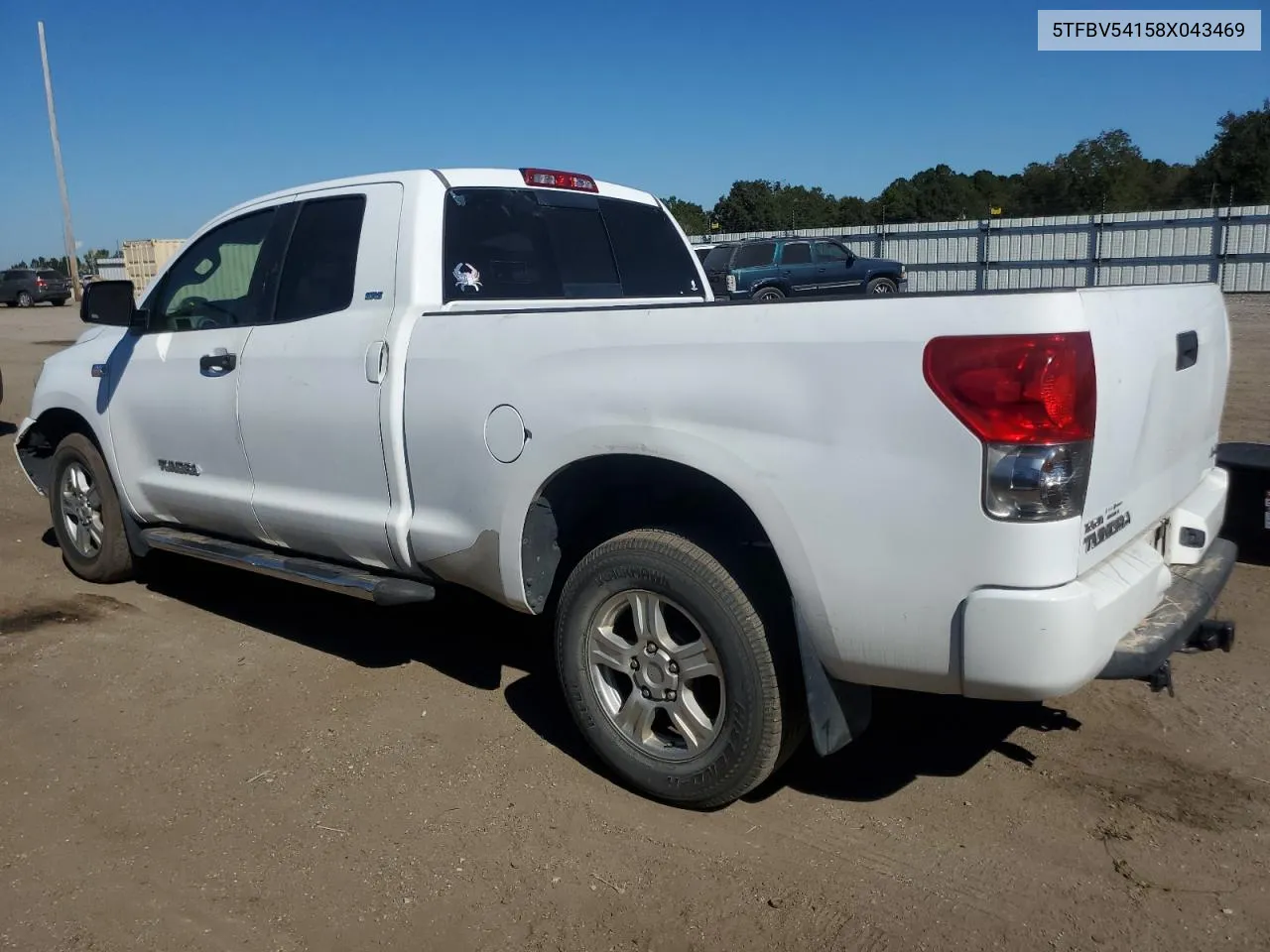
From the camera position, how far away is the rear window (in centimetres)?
440

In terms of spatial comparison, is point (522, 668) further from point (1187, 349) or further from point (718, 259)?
point (718, 259)

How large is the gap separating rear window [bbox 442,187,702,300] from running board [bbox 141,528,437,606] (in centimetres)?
113

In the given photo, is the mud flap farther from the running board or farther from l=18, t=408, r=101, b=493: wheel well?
l=18, t=408, r=101, b=493: wheel well

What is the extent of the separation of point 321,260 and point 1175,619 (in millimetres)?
3434

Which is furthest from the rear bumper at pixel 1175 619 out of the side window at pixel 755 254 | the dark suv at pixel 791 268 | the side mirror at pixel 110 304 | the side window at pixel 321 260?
the side window at pixel 755 254

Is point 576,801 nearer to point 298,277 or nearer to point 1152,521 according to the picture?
point 1152,521

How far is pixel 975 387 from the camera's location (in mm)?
2662

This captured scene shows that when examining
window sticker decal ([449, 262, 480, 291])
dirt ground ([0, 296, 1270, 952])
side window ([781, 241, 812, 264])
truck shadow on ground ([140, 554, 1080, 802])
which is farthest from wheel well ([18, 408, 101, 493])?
side window ([781, 241, 812, 264])

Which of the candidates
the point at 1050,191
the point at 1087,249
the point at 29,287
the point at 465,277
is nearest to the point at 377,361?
the point at 465,277

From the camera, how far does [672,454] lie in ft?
10.6

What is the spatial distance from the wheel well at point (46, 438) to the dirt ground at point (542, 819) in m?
1.42

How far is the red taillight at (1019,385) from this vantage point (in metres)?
2.63

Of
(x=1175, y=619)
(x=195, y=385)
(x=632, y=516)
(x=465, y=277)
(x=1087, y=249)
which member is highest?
(x=465, y=277)

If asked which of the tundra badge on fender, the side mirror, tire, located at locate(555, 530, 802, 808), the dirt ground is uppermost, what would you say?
the side mirror
